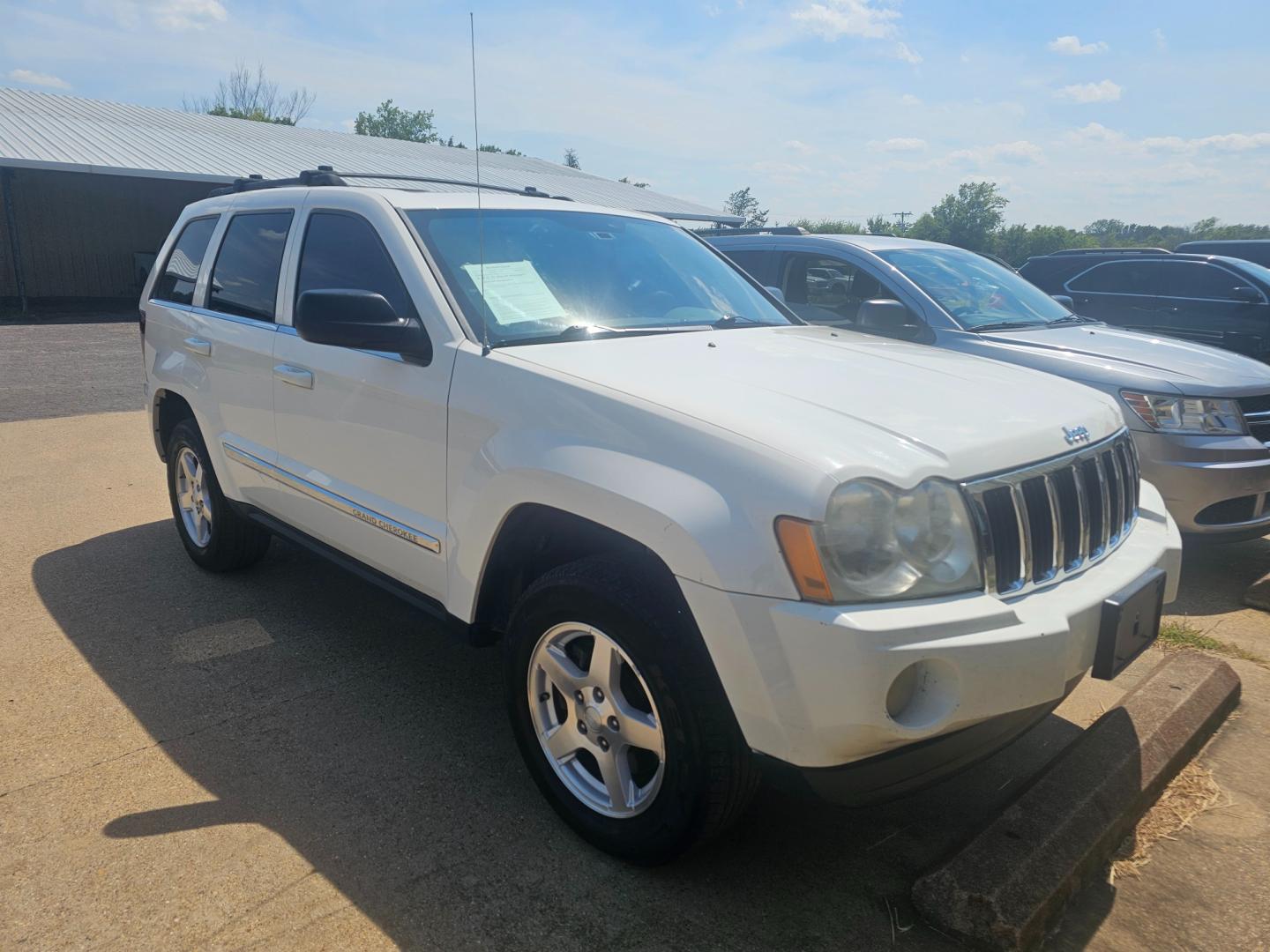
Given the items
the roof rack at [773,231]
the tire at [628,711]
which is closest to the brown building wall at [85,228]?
the roof rack at [773,231]

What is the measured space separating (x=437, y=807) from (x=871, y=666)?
153cm

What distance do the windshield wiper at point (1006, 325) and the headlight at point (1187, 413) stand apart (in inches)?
44.7

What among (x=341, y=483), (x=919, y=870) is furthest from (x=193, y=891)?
(x=919, y=870)

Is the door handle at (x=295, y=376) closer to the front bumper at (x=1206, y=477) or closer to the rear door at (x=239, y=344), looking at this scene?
the rear door at (x=239, y=344)

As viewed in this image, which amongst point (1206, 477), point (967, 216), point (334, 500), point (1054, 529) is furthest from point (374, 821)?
point (967, 216)

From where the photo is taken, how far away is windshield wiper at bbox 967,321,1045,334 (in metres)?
5.74

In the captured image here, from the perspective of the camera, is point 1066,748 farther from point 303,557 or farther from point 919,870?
point 303,557

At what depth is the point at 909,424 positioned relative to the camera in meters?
2.35

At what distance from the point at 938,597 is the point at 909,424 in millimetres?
471

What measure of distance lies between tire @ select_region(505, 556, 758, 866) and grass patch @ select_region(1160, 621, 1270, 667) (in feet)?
9.07

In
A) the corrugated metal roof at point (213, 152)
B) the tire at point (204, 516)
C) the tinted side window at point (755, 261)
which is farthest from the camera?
the corrugated metal roof at point (213, 152)

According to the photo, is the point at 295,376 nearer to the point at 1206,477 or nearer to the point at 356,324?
the point at 356,324

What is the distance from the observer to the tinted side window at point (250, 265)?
3912mm

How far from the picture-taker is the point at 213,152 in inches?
920
